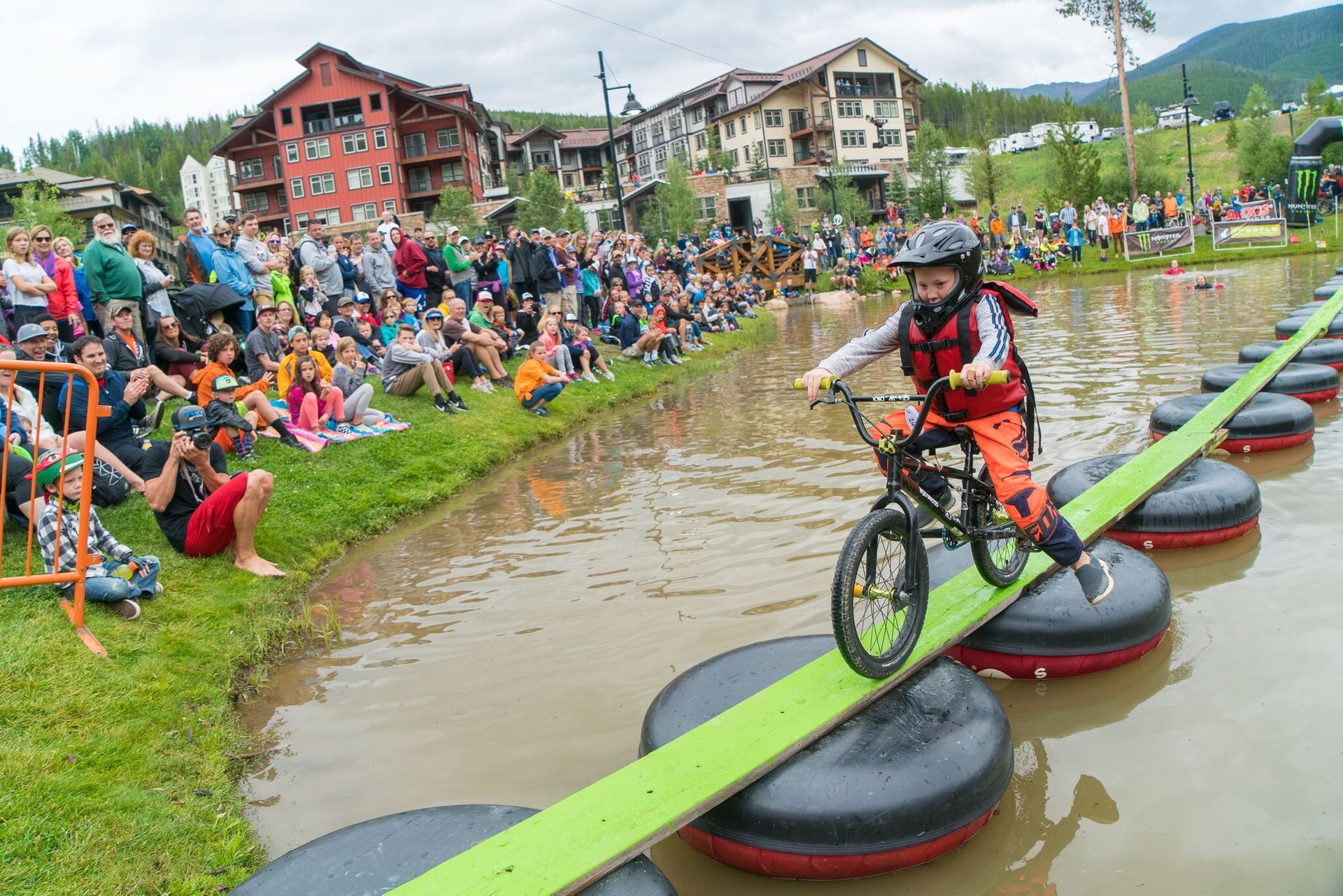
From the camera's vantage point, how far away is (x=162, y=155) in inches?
5517

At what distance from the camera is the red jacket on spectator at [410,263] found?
15.9m

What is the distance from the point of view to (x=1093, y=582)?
471 centimetres

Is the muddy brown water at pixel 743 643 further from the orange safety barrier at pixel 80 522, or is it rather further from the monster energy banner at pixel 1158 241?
the monster energy banner at pixel 1158 241

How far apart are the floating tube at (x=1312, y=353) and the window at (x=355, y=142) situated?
194ft

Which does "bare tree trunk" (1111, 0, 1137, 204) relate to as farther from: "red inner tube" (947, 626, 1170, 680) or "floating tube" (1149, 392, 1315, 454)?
"red inner tube" (947, 626, 1170, 680)

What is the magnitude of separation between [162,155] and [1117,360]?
155 meters

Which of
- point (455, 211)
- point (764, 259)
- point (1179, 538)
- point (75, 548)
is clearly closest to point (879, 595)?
point (1179, 538)

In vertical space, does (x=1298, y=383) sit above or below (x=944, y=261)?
below

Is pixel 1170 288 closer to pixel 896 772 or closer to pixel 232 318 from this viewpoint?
pixel 232 318

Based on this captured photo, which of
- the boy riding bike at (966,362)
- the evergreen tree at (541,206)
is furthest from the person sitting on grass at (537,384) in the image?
the evergreen tree at (541,206)

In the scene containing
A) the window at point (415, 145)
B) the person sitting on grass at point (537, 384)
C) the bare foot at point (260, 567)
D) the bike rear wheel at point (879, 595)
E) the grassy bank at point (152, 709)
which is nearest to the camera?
the grassy bank at point (152, 709)

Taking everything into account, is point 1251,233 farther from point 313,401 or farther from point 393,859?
point 393,859

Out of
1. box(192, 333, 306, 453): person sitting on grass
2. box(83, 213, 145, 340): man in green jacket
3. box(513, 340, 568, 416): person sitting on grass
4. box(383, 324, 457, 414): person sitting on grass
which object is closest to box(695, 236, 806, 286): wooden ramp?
box(513, 340, 568, 416): person sitting on grass

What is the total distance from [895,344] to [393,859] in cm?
317
